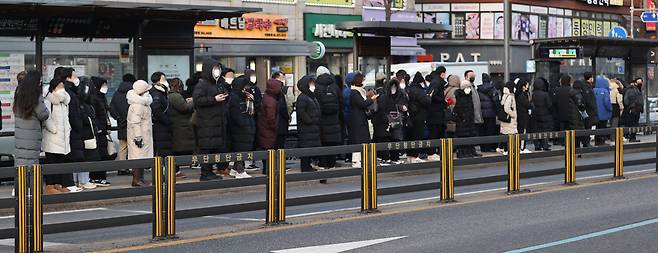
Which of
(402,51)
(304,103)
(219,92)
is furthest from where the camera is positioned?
(402,51)

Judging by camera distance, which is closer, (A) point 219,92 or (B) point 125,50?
(A) point 219,92

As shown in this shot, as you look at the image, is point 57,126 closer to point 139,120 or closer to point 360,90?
point 139,120

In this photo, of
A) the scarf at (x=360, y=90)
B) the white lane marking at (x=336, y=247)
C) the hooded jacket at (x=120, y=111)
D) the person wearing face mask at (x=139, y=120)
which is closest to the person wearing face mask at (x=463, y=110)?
the scarf at (x=360, y=90)

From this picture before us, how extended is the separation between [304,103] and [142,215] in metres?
7.56

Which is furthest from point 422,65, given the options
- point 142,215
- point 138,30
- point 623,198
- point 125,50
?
point 142,215

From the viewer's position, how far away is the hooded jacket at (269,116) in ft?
61.1

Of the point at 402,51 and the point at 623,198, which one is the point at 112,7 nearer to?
the point at 623,198

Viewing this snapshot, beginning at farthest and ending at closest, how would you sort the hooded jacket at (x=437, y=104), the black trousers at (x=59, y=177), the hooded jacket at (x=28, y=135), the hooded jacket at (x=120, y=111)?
the hooded jacket at (x=437, y=104) < the hooded jacket at (x=120, y=111) < the hooded jacket at (x=28, y=135) < the black trousers at (x=59, y=177)

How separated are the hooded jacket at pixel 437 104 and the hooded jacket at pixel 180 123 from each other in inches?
232

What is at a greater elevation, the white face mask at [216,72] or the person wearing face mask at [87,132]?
the white face mask at [216,72]

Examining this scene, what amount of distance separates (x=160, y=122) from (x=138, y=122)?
895 mm

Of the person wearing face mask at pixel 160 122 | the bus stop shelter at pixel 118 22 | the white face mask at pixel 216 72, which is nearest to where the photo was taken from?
the white face mask at pixel 216 72

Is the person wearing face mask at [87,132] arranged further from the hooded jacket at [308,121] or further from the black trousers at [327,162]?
the black trousers at [327,162]

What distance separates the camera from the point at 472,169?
17.8 m
